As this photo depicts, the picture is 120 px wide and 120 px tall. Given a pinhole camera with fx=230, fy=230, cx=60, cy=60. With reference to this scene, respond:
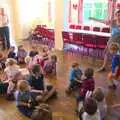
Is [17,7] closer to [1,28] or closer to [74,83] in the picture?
[1,28]

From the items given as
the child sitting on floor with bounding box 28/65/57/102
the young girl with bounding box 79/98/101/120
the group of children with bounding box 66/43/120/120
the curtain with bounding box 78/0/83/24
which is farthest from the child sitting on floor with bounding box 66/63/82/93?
the curtain with bounding box 78/0/83/24

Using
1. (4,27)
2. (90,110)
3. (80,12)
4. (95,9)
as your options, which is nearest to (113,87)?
(90,110)

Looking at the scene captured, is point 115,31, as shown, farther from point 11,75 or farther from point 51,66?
point 11,75

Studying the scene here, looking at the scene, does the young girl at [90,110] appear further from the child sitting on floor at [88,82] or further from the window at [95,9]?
the window at [95,9]

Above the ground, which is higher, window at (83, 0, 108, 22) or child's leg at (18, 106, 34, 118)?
window at (83, 0, 108, 22)

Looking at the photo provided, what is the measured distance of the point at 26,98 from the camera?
3.25 metres

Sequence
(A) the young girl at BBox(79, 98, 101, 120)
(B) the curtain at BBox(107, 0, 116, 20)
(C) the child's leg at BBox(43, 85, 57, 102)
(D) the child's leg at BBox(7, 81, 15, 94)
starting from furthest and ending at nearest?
(B) the curtain at BBox(107, 0, 116, 20) < (D) the child's leg at BBox(7, 81, 15, 94) < (C) the child's leg at BBox(43, 85, 57, 102) < (A) the young girl at BBox(79, 98, 101, 120)

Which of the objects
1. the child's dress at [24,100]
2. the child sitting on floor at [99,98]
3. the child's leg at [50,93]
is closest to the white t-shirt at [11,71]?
the child's leg at [50,93]

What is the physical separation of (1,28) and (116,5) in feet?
12.4

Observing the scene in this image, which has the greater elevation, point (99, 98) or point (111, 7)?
Result: point (111, 7)

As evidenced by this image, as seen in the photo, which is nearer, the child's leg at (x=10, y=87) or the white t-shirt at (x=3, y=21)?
the child's leg at (x=10, y=87)

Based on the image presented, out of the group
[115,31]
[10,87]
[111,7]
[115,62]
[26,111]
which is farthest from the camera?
[111,7]

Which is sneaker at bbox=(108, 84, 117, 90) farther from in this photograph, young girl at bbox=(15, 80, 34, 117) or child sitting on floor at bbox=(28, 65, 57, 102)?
young girl at bbox=(15, 80, 34, 117)

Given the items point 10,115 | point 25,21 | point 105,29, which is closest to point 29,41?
point 25,21
